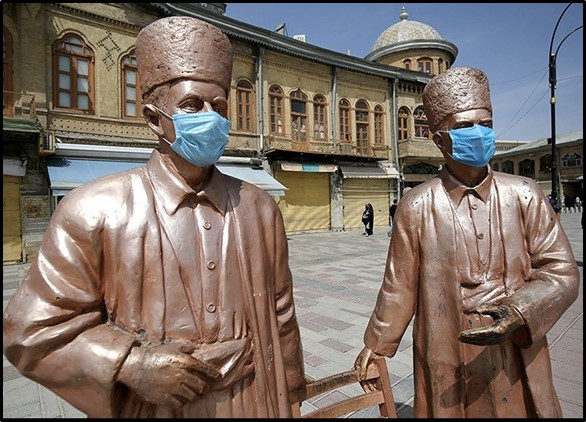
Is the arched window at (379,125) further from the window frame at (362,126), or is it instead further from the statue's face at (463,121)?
the statue's face at (463,121)

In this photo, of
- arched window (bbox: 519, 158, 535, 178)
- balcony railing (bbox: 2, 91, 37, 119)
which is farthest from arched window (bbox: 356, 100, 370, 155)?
arched window (bbox: 519, 158, 535, 178)

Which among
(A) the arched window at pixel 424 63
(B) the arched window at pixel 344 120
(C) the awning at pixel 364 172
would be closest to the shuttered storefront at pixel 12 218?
(C) the awning at pixel 364 172

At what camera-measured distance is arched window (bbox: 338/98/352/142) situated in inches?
674

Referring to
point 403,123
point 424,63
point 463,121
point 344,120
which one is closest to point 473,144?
point 463,121

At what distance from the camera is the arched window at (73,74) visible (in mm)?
10109

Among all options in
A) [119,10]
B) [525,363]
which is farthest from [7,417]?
[119,10]

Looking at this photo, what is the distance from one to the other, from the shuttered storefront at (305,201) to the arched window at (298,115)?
6.01ft

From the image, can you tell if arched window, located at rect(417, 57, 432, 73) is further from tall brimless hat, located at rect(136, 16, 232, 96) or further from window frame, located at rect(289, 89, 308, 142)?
tall brimless hat, located at rect(136, 16, 232, 96)

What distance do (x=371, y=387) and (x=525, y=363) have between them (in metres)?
0.83

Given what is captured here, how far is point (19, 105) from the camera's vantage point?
370 inches

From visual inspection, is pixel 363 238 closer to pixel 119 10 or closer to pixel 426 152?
pixel 426 152

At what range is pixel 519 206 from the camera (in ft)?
6.00

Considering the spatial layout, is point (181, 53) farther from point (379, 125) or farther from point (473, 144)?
point (379, 125)

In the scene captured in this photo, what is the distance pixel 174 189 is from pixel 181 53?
550 mm
